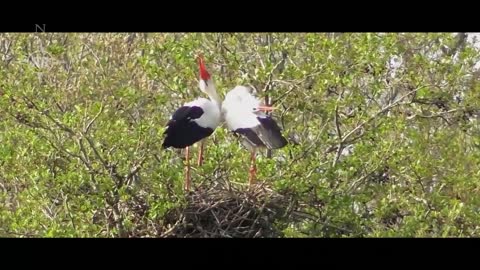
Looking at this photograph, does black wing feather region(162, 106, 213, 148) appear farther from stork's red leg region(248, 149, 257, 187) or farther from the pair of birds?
stork's red leg region(248, 149, 257, 187)

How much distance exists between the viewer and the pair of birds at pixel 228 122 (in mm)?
2777

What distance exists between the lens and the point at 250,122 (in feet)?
9.21

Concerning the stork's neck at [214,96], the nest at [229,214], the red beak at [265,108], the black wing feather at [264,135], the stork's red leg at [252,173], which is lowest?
the nest at [229,214]

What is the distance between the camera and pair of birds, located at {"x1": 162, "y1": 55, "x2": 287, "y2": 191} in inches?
109

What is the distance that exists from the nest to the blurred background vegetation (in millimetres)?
41

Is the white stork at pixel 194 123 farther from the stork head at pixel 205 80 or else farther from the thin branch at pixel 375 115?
the thin branch at pixel 375 115

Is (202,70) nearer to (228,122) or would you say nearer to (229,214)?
(228,122)

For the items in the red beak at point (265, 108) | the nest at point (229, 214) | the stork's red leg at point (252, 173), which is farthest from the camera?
the red beak at point (265, 108)

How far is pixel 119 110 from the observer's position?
9.64 ft

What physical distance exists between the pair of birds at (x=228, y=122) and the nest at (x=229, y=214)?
112mm

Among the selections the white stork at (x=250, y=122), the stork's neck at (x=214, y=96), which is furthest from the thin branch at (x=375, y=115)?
the stork's neck at (x=214, y=96)
